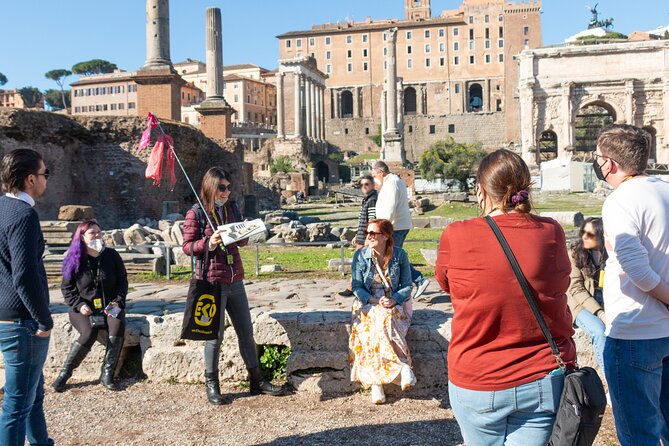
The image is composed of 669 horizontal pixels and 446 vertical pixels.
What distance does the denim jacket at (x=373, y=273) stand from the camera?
4.73 metres

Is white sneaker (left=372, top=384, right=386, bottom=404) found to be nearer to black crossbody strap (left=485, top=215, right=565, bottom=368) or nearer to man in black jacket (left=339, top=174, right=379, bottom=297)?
black crossbody strap (left=485, top=215, right=565, bottom=368)

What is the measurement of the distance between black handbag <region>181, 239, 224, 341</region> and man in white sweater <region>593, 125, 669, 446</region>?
2.77 metres

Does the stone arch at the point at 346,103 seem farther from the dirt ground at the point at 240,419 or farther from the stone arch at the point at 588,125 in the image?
the dirt ground at the point at 240,419

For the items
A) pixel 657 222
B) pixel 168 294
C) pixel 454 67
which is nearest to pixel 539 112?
pixel 454 67

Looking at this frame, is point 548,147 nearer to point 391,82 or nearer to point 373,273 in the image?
point 391,82

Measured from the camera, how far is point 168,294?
26.8 feet

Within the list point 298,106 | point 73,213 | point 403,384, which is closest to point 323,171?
point 298,106

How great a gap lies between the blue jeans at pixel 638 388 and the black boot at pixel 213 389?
2.88 m

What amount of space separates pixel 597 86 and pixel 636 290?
173ft

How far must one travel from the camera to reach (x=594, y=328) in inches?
169

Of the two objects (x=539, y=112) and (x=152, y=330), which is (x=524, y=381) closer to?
(x=152, y=330)

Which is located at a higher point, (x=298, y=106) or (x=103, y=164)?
(x=298, y=106)

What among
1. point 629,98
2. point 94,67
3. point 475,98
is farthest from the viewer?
point 94,67

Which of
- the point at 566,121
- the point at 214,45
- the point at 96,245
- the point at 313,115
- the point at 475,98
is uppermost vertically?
the point at 475,98
